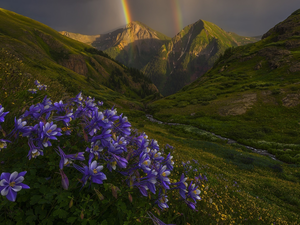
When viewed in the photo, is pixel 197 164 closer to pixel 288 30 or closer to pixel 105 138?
pixel 105 138

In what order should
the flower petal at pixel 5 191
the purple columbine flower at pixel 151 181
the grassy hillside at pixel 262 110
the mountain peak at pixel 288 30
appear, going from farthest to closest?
the mountain peak at pixel 288 30
the grassy hillside at pixel 262 110
the purple columbine flower at pixel 151 181
the flower petal at pixel 5 191

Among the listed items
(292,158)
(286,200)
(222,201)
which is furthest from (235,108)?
(222,201)

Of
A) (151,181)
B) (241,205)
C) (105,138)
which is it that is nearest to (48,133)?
(105,138)

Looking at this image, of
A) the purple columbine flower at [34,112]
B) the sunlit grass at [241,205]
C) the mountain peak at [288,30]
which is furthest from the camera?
the mountain peak at [288,30]

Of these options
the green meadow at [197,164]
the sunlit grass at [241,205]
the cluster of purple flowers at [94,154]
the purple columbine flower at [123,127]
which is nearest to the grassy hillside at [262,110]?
the green meadow at [197,164]

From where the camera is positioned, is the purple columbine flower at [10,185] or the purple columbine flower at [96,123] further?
the purple columbine flower at [96,123]

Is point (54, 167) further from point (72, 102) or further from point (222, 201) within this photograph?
point (222, 201)

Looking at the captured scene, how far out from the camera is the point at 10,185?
118cm

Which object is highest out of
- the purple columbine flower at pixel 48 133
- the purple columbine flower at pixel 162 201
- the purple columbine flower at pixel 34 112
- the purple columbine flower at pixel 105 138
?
the purple columbine flower at pixel 34 112

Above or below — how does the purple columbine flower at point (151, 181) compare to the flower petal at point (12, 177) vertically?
below

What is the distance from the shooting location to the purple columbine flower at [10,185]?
113 cm

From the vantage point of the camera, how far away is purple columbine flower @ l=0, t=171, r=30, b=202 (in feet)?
3.72

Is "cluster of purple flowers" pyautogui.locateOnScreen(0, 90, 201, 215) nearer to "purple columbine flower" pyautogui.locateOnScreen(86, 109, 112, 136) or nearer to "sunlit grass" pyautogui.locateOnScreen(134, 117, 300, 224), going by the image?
"purple columbine flower" pyautogui.locateOnScreen(86, 109, 112, 136)

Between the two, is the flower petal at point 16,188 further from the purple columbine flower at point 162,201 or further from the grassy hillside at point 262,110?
the grassy hillside at point 262,110
